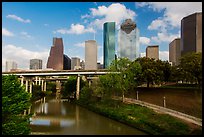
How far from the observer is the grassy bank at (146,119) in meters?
17.8

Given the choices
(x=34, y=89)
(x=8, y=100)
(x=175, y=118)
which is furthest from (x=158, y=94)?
(x=34, y=89)

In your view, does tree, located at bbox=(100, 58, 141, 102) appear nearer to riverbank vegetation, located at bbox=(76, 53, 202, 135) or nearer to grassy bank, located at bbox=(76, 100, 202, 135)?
riverbank vegetation, located at bbox=(76, 53, 202, 135)

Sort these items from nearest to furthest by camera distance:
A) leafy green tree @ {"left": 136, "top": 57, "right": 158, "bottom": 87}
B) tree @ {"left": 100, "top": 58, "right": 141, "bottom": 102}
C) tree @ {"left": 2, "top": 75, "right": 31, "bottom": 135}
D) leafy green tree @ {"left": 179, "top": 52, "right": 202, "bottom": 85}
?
1. tree @ {"left": 2, "top": 75, "right": 31, "bottom": 135}
2. leafy green tree @ {"left": 179, "top": 52, "right": 202, "bottom": 85}
3. tree @ {"left": 100, "top": 58, "right": 141, "bottom": 102}
4. leafy green tree @ {"left": 136, "top": 57, "right": 158, "bottom": 87}

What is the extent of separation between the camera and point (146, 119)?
21.7 meters

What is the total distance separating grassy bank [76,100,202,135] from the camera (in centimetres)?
1777

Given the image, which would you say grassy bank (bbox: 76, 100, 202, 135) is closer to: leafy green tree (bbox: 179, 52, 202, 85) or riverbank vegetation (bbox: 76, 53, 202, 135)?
riverbank vegetation (bbox: 76, 53, 202, 135)

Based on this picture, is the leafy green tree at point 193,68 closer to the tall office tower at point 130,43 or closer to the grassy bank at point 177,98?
the grassy bank at point 177,98

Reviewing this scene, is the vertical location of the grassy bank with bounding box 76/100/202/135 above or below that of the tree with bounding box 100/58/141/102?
below

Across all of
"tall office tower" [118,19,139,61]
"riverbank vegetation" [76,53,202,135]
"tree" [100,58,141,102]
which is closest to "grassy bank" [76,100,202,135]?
"riverbank vegetation" [76,53,202,135]

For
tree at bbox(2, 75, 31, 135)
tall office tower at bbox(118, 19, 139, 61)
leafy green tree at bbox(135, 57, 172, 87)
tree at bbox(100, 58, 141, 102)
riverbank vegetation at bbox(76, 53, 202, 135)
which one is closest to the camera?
tree at bbox(2, 75, 31, 135)

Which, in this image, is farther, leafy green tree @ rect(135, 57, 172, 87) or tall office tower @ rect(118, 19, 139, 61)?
tall office tower @ rect(118, 19, 139, 61)

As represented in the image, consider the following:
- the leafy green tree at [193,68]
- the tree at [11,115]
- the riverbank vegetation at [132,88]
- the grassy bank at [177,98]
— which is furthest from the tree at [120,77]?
the tree at [11,115]

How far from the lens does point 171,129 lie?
58.9 ft

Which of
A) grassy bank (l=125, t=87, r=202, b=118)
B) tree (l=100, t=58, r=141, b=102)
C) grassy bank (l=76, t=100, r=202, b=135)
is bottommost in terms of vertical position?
grassy bank (l=76, t=100, r=202, b=135)
